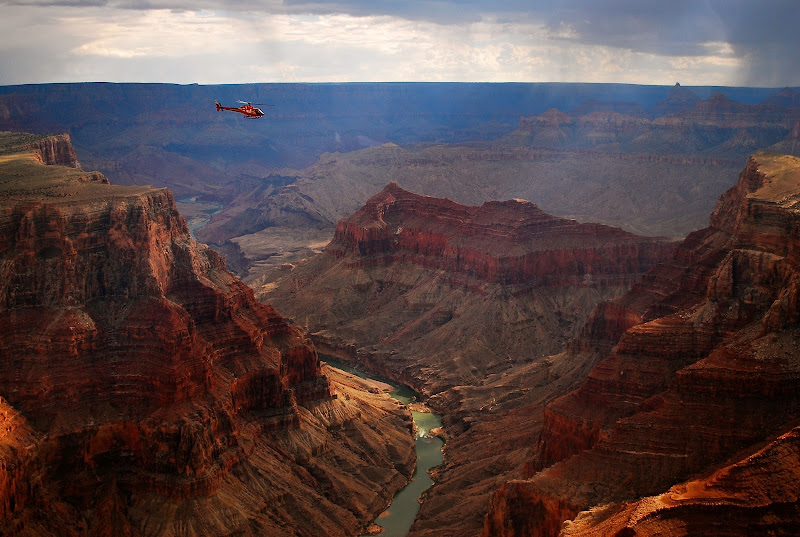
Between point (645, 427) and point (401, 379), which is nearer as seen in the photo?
point (645, 427)

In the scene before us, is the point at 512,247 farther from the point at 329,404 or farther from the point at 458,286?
the point at 329,404

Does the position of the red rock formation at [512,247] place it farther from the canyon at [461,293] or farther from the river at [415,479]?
the river at [415,479]

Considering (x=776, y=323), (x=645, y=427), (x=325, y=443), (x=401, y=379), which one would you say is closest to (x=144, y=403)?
(x=325, y=443)

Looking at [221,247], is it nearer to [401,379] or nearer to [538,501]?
[401,379]

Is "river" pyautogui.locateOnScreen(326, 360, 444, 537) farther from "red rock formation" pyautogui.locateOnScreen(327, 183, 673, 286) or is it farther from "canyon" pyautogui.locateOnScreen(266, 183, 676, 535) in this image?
"red rock formation" pyautogui.locateOnScreen(327, 183, 673, 286)

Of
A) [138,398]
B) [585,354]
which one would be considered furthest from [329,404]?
[585,354]

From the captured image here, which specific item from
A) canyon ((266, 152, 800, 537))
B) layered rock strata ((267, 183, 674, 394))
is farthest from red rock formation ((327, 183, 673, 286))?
canyon ((266, 152, 800, 537))
